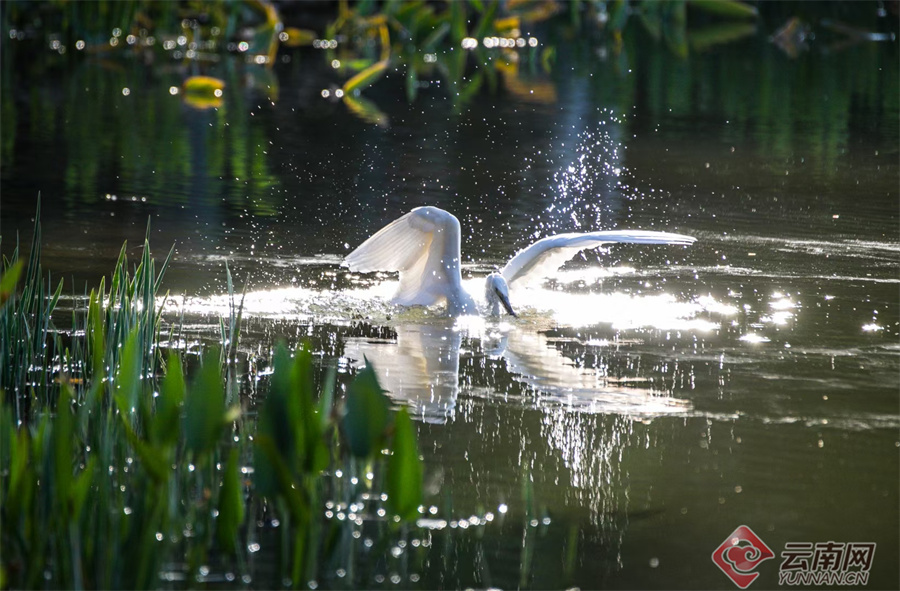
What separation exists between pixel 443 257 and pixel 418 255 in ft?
1.09

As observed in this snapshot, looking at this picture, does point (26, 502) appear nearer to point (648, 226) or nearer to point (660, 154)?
point (648, 226)

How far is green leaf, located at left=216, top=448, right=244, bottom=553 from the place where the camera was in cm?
322

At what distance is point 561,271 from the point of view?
24.5 feet

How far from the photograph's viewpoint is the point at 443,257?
660 cm

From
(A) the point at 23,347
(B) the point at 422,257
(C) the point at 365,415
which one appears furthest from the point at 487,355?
(C) the point at 365,415

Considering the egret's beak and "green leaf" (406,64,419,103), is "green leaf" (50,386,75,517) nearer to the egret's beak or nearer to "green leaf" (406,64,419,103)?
the egret's beak

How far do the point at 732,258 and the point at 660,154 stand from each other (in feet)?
12.9

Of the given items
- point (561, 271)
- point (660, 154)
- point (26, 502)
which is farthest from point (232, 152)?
point (26, 502)

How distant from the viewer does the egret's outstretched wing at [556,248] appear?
6566mm

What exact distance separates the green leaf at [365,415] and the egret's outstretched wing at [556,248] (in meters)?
3.41

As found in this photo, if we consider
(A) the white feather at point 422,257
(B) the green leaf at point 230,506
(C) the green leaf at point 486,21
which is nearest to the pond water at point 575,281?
(A) the white feather at point 422,257

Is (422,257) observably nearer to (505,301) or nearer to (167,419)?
(505,301)

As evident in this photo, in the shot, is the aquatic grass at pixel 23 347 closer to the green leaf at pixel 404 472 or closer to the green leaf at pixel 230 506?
the green leaf at pixel 230 506

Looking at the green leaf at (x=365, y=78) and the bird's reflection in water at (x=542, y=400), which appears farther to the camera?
the green leaf at (x=365, y=78)
